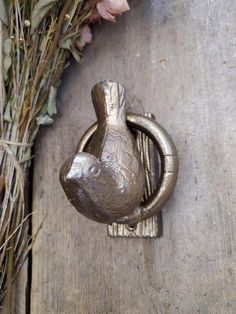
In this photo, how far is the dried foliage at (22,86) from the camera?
0.65 metres

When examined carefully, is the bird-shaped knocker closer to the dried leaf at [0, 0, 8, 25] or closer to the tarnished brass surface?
the tarnished brass surface

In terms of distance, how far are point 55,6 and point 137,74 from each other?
0.16 m

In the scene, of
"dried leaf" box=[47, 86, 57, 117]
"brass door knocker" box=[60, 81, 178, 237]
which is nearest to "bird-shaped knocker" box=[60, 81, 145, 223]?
"brass door knocker" box=[60, 81, 178, 237]

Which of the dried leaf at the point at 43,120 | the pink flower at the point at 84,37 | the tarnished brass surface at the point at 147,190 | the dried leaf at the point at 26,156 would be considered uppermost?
the pink flower at the point at 84,37

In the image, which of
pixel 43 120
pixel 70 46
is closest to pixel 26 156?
pixel 43 120

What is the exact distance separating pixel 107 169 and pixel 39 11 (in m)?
0.28

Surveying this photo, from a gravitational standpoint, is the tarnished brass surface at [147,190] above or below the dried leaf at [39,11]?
below

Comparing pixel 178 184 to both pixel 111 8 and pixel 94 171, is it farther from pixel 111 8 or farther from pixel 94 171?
pixel 111 8

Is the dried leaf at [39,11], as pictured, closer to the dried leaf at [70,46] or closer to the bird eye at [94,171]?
the dried leaf at [70,46]

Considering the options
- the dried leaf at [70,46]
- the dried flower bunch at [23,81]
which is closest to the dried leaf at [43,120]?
the dried flower bunch at [23,81]

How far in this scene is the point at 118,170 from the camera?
545 mm

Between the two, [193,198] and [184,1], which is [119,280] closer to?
[193,198]

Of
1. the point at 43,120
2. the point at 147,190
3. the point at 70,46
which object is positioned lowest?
the point at 147,190

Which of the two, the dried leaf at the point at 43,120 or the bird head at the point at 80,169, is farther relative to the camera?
the dried leaf at the point at 43,120
